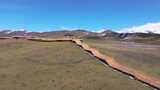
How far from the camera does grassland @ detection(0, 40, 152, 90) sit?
20.2m

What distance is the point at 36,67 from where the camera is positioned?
966 inches

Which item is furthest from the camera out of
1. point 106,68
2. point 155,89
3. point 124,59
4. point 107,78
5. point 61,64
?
point 124,59

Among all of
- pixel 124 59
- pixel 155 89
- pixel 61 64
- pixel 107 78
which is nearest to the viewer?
pixel 155 89

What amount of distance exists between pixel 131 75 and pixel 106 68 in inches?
83.0

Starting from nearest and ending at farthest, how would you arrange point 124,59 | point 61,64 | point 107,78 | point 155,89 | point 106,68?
point 155,89 < point 107,78 < point 106,68 < point 61,64 < point 124,59

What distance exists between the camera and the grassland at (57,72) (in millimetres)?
20234

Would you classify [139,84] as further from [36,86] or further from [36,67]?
[36,67]

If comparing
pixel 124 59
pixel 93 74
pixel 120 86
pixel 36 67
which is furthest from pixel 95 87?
pixel 124 59

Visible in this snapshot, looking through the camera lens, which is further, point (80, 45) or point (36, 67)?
point (80, 45)

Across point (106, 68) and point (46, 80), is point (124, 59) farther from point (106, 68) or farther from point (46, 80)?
point (46, 80)

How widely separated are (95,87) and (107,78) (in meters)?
1.81

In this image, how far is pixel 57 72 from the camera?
906 inches

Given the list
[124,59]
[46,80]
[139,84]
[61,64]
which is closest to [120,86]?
[139,84]

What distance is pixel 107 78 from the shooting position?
2133 centimetres
